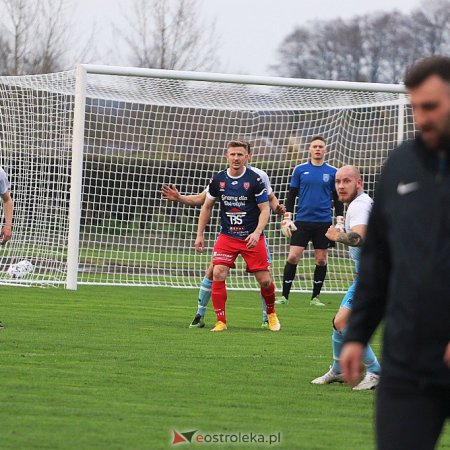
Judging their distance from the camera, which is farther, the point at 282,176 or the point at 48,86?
the point at 282,176

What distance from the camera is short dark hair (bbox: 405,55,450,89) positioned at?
4008 millimetres

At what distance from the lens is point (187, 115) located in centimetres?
2133

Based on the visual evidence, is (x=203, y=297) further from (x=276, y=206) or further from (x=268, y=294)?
(x=276, y=206)

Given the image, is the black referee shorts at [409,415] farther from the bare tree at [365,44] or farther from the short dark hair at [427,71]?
the bare tree at [365,44]

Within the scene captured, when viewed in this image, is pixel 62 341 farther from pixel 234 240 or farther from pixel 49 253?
pixel 49 253

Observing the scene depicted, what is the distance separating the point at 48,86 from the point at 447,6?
2689 inches

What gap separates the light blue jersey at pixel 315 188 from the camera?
17250mm

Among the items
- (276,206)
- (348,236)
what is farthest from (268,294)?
(348,236)

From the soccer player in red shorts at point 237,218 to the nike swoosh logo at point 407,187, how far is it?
8700mm

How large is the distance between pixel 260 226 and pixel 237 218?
0.31 metres

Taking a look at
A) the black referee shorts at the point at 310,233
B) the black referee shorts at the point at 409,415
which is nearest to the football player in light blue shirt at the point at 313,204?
the black referee shorts at the point at 310,233

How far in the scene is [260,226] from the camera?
12.8 meters

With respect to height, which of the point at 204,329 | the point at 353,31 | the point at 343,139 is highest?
the point at 353,31

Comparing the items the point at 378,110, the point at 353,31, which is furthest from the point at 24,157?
the point at 353,31
